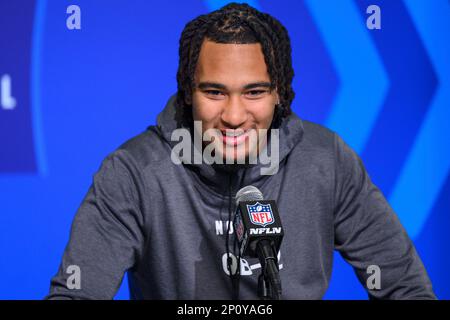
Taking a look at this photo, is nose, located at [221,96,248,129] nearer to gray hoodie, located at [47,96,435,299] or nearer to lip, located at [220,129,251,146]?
lip, located at [220,129,251,146]

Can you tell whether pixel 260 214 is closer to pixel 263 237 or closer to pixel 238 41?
pixel 263 237

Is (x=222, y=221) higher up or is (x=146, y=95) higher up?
(x=146, y=95)

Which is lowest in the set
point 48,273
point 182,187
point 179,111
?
point 48,273

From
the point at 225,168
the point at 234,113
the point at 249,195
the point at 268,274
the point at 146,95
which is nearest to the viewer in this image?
the point at 268,274

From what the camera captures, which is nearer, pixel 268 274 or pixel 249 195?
pixel 268 274

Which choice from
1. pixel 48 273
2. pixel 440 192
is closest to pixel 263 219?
pixel 48 273

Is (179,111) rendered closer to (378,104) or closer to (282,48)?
(282,48)

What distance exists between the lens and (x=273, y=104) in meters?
1.60

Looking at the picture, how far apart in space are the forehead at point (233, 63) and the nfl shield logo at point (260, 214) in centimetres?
44

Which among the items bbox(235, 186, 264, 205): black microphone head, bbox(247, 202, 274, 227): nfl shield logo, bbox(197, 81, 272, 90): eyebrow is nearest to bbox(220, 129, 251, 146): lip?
bbox(197, 81, 272, 90): eyebrow

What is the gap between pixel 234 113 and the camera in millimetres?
1506

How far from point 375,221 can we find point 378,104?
30.7 inches

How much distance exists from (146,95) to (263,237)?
1.22 meters

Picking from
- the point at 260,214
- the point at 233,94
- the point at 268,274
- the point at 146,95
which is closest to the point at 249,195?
the point at 260,214
